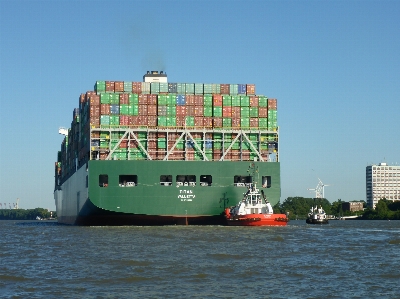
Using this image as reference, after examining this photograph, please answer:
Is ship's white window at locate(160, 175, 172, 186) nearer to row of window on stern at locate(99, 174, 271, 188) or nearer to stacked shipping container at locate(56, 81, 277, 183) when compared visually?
row of window on stern at locate(99, 174, 271, 188)

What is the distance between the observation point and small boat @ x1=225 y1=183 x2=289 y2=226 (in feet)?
211

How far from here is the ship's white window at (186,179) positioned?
6675cm

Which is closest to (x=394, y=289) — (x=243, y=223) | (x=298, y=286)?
(x=298, y=286)

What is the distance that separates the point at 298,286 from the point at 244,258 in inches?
357

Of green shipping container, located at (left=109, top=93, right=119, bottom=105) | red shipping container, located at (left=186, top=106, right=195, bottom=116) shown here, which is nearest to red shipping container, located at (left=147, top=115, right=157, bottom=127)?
red shipping container, located at (left=186, top=106, right=195, bottom=116)

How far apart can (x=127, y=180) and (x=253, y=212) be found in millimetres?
12125

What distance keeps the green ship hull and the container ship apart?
0.30 feet

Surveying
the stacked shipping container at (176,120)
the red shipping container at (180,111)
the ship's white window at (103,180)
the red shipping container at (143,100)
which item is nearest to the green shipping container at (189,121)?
the stacked shipping container at (176,120)

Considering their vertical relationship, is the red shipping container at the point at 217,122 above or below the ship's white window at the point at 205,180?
above

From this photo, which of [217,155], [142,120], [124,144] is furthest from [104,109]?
[217,155]

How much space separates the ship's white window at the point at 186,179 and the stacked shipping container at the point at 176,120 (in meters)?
1.94

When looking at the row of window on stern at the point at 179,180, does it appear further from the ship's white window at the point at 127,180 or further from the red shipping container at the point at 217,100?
the red shipping container at the point at 217,100

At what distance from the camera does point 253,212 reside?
66.1 metres

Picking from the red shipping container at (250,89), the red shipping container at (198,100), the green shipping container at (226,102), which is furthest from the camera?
the red shipping container at (250,89)
